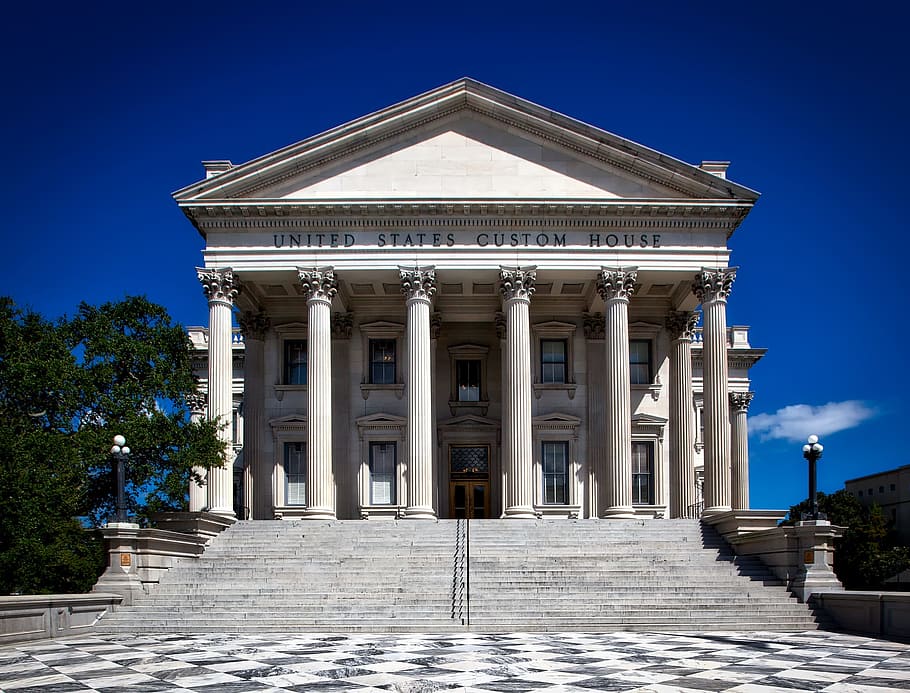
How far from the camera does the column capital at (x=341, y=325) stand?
41.3m

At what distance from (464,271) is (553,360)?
761cm

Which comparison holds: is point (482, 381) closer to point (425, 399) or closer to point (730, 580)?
point (425, 399)

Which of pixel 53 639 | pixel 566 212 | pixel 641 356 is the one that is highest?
pixel 566 212

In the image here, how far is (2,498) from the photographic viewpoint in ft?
93.1

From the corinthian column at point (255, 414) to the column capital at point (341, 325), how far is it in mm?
3127

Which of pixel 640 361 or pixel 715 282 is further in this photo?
pixel 640 361

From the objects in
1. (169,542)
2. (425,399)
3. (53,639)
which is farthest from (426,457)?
Result: (53,639)

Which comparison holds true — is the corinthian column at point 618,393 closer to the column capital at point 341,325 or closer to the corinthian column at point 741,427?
the corinthian column at point 741,427

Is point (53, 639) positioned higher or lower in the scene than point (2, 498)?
lower

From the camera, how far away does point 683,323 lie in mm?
41312

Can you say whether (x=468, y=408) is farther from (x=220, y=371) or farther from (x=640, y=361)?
(x=220, y=371)

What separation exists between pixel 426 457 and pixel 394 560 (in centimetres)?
761

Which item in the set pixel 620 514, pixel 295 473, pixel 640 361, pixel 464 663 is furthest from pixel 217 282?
pixel 464 663

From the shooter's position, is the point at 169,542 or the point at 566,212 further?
the point at 566,212
